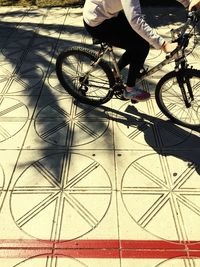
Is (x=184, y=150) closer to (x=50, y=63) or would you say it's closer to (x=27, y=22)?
(x=50, y=63)

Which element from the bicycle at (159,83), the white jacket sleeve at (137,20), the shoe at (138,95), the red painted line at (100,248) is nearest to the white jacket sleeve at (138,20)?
the white jacket sleeve at (137,20)

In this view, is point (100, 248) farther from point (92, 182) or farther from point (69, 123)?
point (69, 123)

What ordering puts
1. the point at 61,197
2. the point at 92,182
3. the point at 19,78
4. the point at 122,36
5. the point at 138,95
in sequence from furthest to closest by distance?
1. the point at 19,78
2. the point at 138,95
3. the point at 122,36
4. the point at 92,182
5. the point at 61,197

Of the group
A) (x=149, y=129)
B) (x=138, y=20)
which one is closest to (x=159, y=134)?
(x=149, y=129)

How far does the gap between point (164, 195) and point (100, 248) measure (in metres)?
0.96

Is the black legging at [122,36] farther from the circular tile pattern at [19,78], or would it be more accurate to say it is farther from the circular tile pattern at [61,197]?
the circular tile pattern at [19,78]

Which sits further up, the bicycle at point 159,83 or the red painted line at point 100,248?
the bicycle at point 159,83

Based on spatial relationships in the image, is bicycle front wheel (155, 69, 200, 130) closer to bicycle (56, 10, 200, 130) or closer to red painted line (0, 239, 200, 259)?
bicycle (56, 10, 200, 130)

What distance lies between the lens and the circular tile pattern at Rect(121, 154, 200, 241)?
3256mm

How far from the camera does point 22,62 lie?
6145 mm

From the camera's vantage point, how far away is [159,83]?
4.30 meters

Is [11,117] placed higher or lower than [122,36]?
lower

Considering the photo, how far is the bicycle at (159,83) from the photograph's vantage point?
394 centimetres

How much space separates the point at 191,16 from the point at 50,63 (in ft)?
10.3
